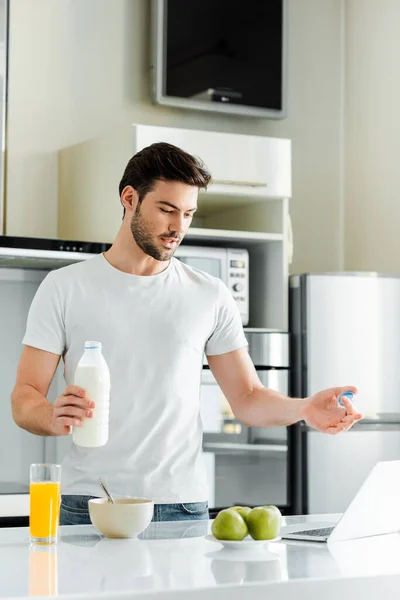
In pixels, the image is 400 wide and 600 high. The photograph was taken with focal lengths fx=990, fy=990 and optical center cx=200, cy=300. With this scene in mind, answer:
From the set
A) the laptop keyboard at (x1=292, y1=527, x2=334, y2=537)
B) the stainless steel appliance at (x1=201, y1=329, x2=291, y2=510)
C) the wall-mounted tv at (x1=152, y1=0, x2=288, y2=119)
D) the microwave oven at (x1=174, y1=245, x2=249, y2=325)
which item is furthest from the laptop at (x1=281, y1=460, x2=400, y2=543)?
the wall-mounted tv at (x1=152, y1=0, x2=288, y2=119)

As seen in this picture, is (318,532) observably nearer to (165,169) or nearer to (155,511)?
(155,511)

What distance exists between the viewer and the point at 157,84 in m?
4.01

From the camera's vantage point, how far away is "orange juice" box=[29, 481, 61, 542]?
5.73 ft

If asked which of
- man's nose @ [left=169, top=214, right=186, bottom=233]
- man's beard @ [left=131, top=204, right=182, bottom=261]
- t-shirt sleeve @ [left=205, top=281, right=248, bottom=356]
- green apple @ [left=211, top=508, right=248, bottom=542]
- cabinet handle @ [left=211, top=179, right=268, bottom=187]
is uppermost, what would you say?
cabinet handle @ [left=211, top=179, right=268, bottom=187]

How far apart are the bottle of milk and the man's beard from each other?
1.68 ft

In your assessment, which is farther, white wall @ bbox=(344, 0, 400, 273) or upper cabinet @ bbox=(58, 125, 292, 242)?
white wall @ bbox=(344, 0, 400, 273)

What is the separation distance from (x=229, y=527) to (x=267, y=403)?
557mm

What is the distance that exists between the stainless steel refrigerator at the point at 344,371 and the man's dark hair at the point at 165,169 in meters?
1.54

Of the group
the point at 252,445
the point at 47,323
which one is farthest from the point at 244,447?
the point at 47,323

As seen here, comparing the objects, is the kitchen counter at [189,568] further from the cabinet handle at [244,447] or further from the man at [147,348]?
the cabinet handle at [244,447]

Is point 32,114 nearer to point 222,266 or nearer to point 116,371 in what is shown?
point 222,266

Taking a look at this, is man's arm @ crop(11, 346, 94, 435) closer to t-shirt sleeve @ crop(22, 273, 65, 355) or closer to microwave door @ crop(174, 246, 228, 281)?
t-shirt sleeve @ crop(22, 273, 65, 355)

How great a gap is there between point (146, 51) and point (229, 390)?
7.17 feet

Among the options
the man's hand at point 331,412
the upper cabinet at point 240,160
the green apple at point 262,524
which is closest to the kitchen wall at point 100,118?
the upper cabinet at point 240,160
